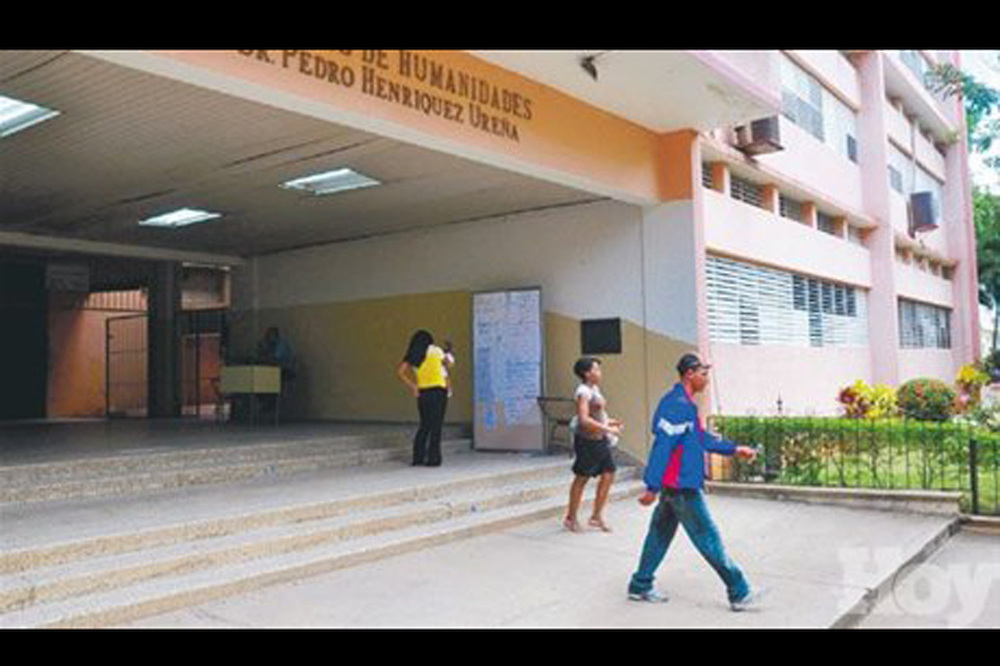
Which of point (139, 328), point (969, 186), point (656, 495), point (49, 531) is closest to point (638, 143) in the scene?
point (656, 495)

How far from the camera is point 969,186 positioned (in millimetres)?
28609

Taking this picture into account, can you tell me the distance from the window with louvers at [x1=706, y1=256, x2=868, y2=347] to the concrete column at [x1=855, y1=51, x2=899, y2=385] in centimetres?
61

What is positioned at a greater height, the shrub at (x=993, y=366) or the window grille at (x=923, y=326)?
the window grille at (x=923, y=326)

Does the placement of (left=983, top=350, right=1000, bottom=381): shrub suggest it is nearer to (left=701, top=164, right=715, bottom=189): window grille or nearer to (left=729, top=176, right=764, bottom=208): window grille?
(left=729, top=176, right=764, bottom=208): window grille

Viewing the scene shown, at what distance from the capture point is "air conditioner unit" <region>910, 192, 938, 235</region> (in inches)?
867

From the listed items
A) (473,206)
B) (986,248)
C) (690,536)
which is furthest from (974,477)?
(986,248)

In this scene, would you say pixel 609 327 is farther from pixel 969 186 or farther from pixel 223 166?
pixel 969 186

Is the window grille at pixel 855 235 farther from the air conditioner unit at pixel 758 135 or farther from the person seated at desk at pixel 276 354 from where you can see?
the person seated at desk at pixel 276 354

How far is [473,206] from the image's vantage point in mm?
11484

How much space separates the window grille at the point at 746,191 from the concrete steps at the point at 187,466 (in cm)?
698

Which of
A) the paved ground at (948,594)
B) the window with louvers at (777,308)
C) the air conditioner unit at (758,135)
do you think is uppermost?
the air conditioner unit at (758,135)

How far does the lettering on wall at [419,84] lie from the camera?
6.36 meters
